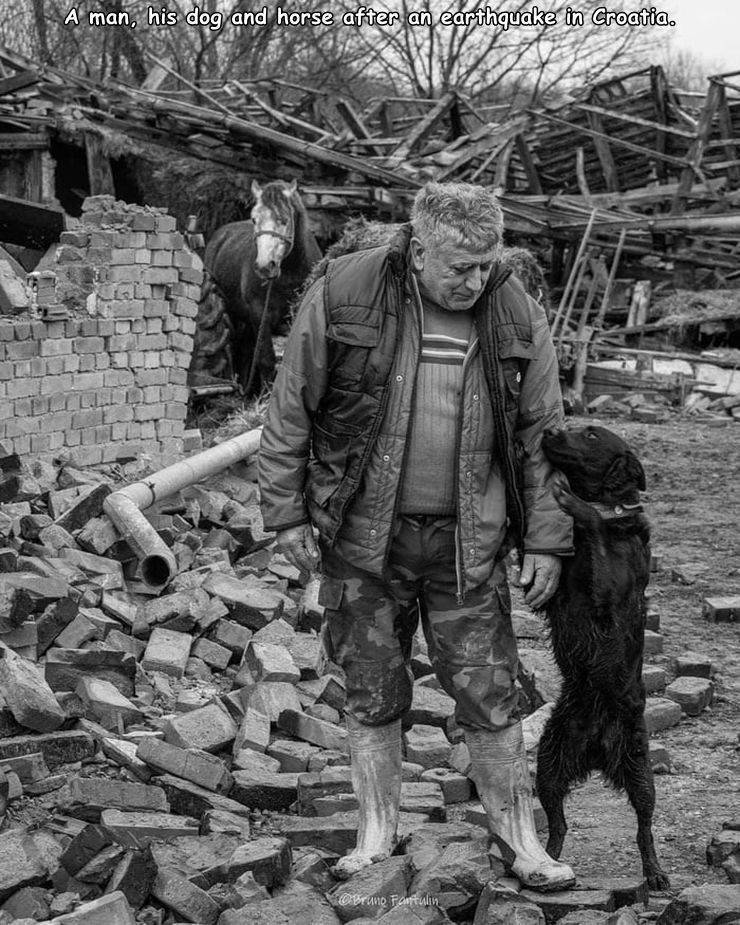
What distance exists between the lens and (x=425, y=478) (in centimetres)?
372

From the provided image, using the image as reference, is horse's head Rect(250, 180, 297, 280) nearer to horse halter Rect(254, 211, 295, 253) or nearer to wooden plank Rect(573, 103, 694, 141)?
horse halter Rect(254, 211, 295, 253)

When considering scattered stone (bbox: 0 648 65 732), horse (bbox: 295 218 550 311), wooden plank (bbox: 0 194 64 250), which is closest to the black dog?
scattered stone (bbox: 0 648 65 732)

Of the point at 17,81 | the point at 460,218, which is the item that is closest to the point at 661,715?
the point at 460,218

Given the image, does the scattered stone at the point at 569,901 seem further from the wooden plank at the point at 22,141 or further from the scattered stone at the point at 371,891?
the wooden plank at the point at 22,141

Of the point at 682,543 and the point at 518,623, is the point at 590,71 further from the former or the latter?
the point at 518,623

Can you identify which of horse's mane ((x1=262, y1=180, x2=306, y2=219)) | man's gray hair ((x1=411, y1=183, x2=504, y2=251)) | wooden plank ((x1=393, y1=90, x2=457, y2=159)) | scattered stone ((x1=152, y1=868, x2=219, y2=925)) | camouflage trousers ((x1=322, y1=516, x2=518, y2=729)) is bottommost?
scattered stone ((x1=152, y1=868, x2=219, y2=925))

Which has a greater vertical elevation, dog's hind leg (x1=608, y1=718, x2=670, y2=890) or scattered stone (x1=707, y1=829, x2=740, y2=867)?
dog's hind leg (x1=608, y1=718, x2=670, y2=890)

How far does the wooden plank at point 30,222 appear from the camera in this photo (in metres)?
9.48

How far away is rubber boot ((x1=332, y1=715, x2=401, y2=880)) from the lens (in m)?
3.94

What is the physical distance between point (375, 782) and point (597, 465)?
48.4 inches

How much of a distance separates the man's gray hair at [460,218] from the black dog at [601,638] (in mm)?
755

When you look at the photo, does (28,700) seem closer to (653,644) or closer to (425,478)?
(425,478)

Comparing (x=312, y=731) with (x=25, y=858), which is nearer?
(x=25, y=858)

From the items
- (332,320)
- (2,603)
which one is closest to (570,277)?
(2,603)
